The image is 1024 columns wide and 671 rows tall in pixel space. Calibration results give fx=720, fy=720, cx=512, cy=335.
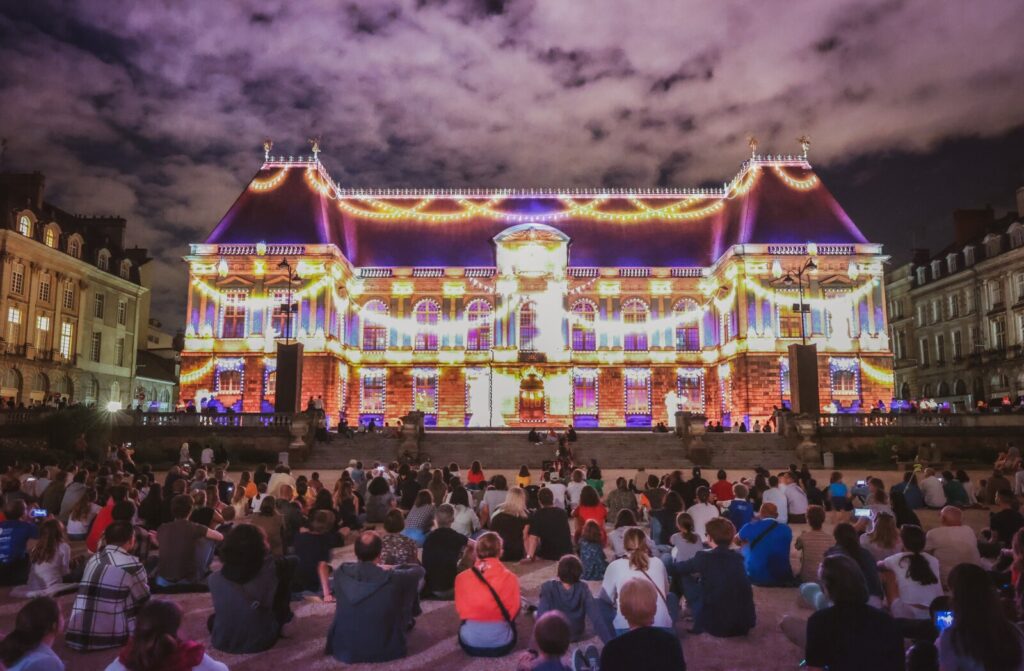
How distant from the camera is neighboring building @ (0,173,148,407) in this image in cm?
3750

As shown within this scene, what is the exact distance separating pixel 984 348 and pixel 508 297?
29.5 meters

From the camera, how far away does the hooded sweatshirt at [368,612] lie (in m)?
5.94

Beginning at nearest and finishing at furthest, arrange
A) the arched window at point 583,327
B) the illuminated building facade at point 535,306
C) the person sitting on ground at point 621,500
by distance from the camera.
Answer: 1. the person sitting on ground at point 621,500
2. the illuminated building facade at point 535,306
3. the arched window at point 583,327

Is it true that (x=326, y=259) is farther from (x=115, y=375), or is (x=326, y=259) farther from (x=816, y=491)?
(x=816, y=491)

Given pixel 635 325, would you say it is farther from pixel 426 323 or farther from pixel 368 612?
pixel 368 612

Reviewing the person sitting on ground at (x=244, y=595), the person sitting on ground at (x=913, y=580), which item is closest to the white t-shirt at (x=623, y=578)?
the person sitting on ground at (x=913, y=580)

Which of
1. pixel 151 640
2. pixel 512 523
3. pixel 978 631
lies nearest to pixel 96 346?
pixel 512 523

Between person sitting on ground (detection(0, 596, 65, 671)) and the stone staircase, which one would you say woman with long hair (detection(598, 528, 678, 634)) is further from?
the stone staircase

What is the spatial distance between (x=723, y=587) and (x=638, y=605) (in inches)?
123

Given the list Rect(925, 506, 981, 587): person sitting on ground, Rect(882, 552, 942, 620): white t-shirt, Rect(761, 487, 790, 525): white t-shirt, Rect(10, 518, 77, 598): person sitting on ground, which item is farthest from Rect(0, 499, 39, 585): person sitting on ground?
Rect(761, 487, 790, 525): white t-shirt

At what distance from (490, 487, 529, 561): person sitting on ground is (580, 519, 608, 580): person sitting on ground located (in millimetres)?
1332

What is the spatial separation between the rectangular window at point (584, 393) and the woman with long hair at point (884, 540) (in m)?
32.3

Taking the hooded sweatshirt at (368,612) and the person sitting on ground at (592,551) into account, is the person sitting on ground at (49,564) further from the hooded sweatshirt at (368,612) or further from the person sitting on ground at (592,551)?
the person sitting on ground at (592,551)

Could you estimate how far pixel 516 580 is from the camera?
6.14m
